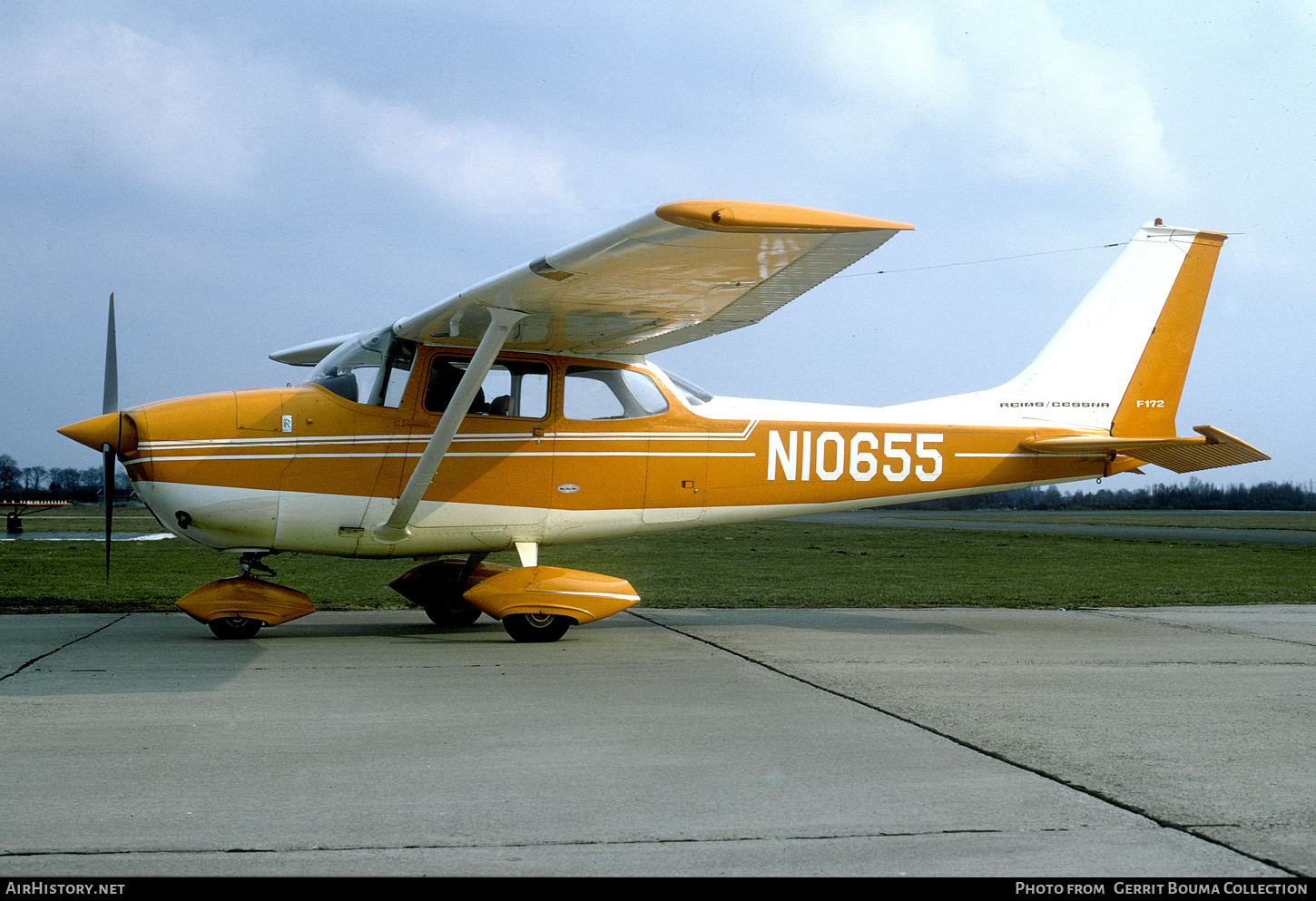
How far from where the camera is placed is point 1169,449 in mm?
9453

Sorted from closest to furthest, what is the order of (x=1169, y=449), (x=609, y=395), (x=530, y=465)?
(x=530, y=465)
(x=609, y=395)
(x=1169, y=449)

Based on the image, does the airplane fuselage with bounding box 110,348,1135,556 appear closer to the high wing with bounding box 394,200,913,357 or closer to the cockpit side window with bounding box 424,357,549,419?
the cockpit side window with bounding box 424,357,549,419

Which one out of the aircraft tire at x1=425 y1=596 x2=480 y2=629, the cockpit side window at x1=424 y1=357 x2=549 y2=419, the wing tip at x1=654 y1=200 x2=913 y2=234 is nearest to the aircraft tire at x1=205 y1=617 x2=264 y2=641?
the aircraft tire at x1=425 y1=596 x2=480 y2=629

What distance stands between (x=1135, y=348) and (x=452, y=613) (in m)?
6.99

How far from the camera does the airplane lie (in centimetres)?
753

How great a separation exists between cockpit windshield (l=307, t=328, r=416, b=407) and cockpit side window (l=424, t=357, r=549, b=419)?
0.77 ft

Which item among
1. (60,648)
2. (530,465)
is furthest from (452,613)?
(60,648)

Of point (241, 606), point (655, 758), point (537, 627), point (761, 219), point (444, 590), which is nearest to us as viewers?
point (655, 758)

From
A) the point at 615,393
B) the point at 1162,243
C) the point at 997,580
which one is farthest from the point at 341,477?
the point at 997,580

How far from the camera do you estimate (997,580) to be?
14.2 metres

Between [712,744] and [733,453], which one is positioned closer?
[712,744]

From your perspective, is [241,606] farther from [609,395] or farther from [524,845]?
[524,845]
